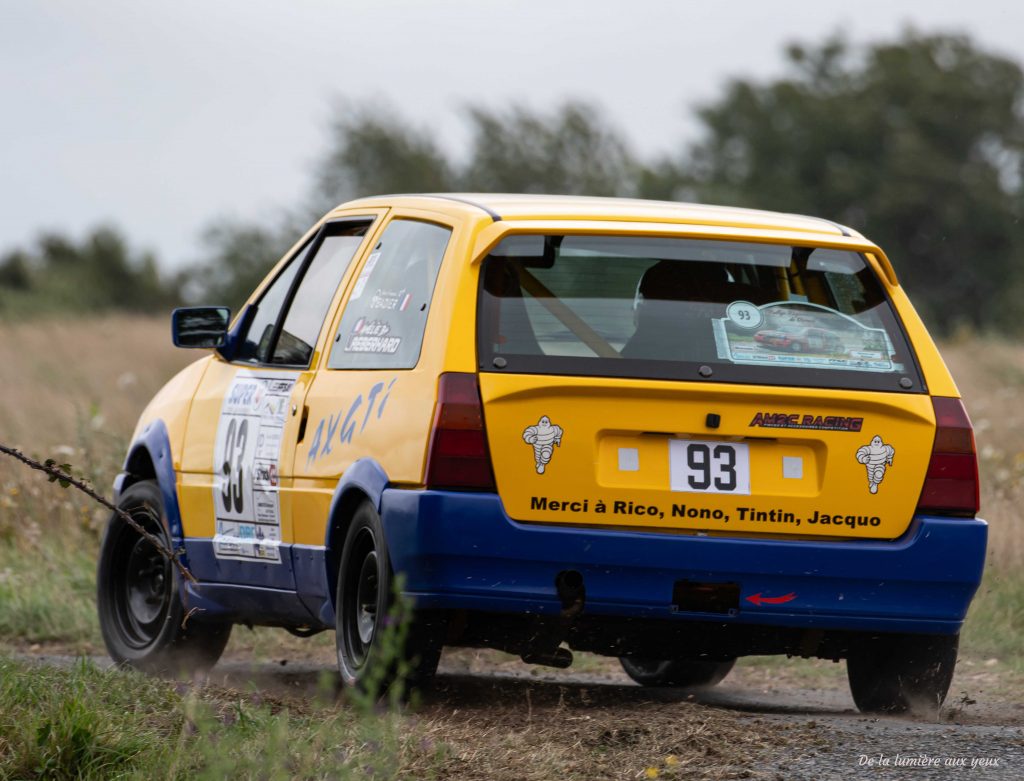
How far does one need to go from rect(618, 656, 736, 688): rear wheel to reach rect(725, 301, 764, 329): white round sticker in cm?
239

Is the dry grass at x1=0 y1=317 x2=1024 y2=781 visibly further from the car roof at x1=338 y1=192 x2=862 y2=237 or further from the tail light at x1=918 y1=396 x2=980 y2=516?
the car roof at x1=338 y1=192 x2=862 y2=237

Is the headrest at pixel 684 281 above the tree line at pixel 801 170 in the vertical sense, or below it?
above

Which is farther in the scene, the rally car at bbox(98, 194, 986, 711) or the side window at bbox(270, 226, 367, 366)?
the side window at bbox(270, 226, 367, 366)

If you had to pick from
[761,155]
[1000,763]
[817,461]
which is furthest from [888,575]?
[761,155]

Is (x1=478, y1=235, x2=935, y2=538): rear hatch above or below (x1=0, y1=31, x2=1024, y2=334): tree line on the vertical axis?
above

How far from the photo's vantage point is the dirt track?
16.9 ft

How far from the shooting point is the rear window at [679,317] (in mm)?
5926

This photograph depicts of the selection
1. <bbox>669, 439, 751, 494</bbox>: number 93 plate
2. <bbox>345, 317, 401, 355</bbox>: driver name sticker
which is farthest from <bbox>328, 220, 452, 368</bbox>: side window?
<bbox>669, 439, 751, 494</bbox>: number 93 plate

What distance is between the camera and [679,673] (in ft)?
27.0

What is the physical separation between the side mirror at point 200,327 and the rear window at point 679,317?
6.25 feet

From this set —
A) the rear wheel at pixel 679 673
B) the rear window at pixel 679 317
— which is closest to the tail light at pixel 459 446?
the rear window at pixel 679 317

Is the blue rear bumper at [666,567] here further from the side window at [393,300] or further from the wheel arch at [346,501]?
the side window at [393,300]

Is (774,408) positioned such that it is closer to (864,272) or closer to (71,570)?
(864,272)

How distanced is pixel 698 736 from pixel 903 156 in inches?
2081
